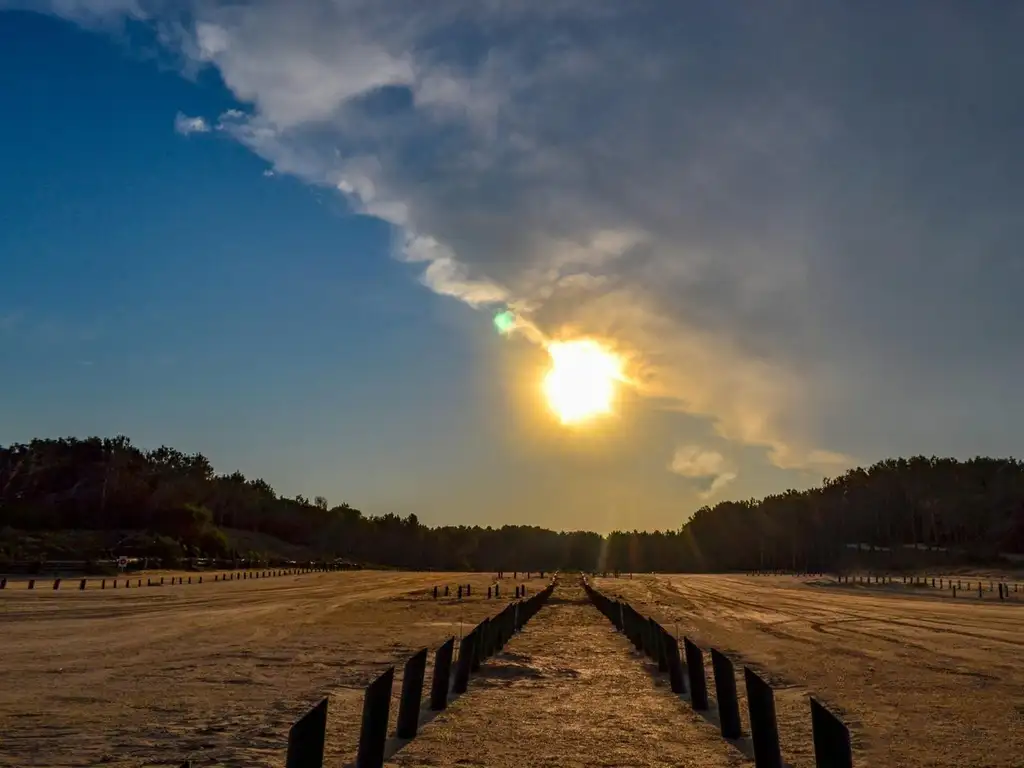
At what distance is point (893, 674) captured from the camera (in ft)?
69.8

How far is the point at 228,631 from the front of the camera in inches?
1214

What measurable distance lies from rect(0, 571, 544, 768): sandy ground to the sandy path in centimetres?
180

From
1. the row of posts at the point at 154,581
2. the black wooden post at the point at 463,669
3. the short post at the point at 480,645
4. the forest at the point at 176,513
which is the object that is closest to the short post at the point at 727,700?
the black wooden post at the point at 463,669

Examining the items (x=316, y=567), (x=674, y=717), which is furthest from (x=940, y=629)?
(x=316, y=567)

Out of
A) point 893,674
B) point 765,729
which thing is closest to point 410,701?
point 765,729

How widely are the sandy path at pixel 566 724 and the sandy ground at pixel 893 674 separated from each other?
6.18ft

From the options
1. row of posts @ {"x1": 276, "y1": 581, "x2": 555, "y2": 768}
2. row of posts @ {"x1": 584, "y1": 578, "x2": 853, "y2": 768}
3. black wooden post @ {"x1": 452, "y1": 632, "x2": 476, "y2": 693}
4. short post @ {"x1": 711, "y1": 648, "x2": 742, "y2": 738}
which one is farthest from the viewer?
black wooden post @ {"x1": 452, "y1": 632, "x2": 476, "y2": 693}

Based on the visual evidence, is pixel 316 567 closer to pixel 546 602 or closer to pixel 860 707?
pixel 546 602

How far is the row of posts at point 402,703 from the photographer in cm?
838

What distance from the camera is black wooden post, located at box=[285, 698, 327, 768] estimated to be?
8.22 metres

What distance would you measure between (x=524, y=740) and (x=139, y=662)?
13.5 meters

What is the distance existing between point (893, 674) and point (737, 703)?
9.73 metres

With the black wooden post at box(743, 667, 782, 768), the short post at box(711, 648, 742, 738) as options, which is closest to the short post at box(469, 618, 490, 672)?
the short post at box(711, 648, 742, 738)

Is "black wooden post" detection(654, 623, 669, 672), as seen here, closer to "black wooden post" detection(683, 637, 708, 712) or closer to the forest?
"black wooden post" detection(683, 637, 708, 712)
